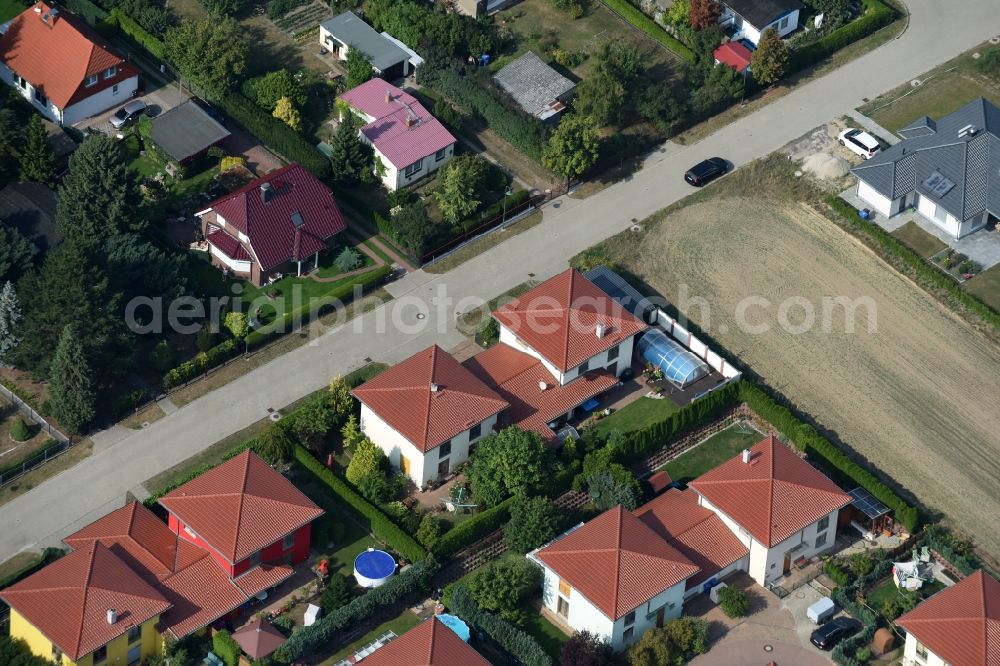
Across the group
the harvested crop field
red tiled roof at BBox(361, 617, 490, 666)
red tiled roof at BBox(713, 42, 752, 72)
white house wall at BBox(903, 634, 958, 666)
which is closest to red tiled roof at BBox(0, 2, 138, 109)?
the harvested crop field

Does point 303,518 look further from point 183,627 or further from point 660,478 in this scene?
point 660,478

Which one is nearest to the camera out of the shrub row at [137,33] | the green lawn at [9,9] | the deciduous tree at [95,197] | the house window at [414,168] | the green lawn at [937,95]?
the deciduous tree at [95,197]

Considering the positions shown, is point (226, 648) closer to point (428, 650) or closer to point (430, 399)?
point (428, 650)

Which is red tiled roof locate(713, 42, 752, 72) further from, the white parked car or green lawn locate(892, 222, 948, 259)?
green lawn locate(892, 222, 948, 259)

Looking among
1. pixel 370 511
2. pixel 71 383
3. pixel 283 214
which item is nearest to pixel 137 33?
pixel 283 214

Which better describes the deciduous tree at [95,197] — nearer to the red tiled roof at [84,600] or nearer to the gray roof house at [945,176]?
the red tiled roof at [84,600]

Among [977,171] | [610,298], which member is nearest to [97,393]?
[610,298]

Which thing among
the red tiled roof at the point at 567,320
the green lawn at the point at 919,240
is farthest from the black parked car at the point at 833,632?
the green lawn at the point at 919,240
